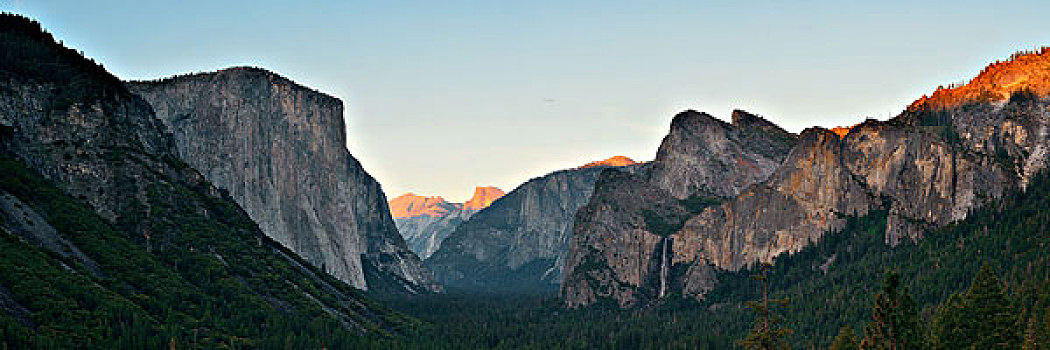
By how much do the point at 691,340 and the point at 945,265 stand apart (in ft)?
160

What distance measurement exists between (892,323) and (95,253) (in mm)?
125383

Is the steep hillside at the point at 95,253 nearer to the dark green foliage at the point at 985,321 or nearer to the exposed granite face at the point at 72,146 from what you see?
the exposed granite face at the point at 72,146

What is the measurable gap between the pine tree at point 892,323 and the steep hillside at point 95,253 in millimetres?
93586

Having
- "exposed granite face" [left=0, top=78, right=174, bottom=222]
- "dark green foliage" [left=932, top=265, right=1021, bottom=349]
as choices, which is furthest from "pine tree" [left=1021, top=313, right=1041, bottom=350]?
"exposed granite face" [left=0, top=78, right=174, bottom=222]

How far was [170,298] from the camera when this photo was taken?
16662 cm

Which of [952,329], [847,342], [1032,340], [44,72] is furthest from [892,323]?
[44,72]

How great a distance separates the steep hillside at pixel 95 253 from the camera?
139250mm

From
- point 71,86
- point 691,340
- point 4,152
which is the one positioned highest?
point 71,86

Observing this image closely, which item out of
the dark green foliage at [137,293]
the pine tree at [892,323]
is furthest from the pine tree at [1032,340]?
the dark green foliage at [137,293]

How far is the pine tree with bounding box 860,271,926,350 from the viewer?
100375 mm

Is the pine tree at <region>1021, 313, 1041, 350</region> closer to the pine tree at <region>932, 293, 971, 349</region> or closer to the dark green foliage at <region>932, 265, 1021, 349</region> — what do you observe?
the dark green foliage at <region>932, 265, 1021, 349</region>

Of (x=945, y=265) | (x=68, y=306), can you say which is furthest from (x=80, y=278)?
(x=945, y=265)

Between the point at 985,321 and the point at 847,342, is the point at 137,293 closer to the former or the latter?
the point at 847,342

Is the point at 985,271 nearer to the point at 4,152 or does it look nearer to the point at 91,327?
the point at 91,327
